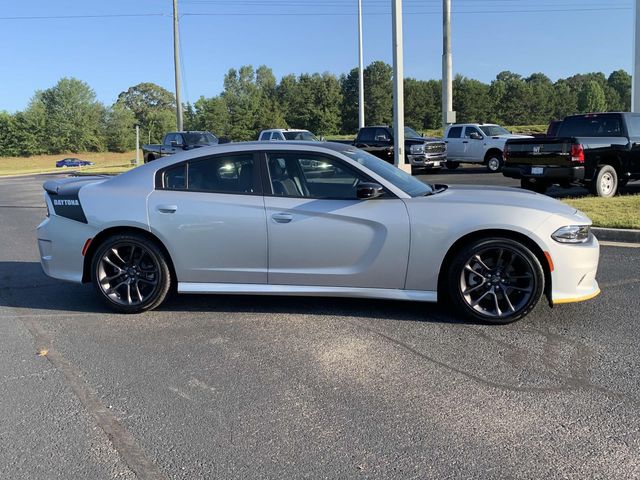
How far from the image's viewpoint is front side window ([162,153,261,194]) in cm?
525

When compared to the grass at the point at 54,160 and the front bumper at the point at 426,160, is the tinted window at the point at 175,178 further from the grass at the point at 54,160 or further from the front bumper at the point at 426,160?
the grass at the point at 54,160

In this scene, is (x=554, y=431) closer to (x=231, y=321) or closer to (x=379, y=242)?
(x=379, y=242)

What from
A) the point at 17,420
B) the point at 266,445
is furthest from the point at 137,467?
the point at 17,420

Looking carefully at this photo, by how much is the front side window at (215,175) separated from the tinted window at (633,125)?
1030 centimetres

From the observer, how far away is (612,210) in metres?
10.0

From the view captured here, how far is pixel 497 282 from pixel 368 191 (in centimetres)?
131

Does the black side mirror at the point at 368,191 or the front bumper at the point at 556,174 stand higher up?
the front bumper at the point at 556,174

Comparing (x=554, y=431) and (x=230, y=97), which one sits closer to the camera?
(x=554, y=431)

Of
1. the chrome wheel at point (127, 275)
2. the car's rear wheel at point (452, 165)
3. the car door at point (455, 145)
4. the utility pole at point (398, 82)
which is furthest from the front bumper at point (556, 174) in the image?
the car's rear wheel at point (452, 165)

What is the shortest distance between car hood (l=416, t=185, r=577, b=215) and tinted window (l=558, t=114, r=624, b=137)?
8517 millimetres

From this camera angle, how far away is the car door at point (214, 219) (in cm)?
511

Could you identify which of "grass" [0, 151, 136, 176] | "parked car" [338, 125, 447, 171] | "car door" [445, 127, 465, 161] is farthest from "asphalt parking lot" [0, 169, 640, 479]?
"grass" [0, 151, 136, 176]

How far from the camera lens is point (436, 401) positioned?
3541 mm

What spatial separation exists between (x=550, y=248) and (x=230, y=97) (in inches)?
Result: 3823
